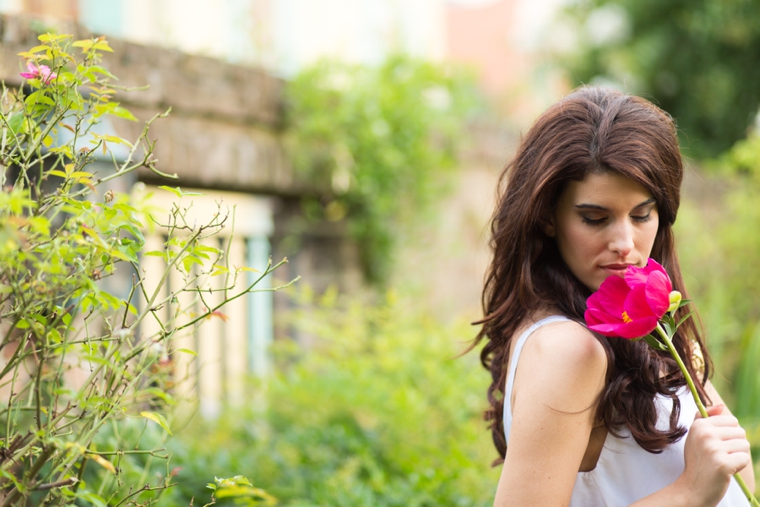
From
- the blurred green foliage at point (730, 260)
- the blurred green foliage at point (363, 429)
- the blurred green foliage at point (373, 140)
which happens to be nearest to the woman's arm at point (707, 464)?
the blurred green foliage at point (363, 429)

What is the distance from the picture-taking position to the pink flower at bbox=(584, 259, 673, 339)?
1036 millimetres

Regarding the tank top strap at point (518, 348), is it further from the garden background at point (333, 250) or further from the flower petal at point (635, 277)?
the garden background at point (333, 250)

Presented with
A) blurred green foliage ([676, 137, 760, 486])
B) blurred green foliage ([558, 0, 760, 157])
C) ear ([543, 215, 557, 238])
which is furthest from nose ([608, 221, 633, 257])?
blurred green foliage ([558, 0, 760, 157])

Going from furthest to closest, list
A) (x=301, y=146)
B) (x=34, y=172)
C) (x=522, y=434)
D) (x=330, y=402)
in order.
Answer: (x=301, y=146), (x=330, y=402), (x=34, y=172), (x=522, y=434)

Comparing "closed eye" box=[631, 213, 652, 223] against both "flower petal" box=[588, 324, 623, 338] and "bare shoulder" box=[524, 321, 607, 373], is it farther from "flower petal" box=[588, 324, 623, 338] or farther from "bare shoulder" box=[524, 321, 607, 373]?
"flower petal" box=[588, 324, 623, 338]

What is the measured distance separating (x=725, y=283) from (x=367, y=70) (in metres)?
2.99

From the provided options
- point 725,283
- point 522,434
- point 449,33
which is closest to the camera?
point 522,434

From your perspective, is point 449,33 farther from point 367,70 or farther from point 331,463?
point 331,463

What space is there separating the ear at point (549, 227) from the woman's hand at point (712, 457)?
0.44 meters

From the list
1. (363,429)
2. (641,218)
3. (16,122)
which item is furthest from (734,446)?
(363,429)

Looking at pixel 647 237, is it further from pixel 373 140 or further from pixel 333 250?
pixel 333 250

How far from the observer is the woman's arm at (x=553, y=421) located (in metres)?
1.21

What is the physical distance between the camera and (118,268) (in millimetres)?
2762

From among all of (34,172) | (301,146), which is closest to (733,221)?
(301,146)
